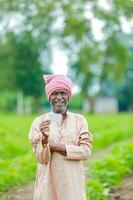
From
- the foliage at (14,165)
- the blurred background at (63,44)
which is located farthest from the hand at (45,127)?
the blurred background at (63,44)

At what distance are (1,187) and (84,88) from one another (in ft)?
135

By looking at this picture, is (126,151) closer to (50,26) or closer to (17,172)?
(17,172)

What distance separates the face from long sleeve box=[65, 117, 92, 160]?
21cm

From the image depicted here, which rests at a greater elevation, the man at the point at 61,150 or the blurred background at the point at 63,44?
the blurred background at the point at 63,44

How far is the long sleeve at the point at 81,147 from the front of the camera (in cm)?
474

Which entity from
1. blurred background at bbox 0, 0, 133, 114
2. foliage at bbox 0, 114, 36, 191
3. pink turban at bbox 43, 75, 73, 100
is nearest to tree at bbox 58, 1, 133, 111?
blurred background at bbox 0, 0, 133, 114

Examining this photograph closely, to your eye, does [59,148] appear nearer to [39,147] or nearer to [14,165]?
[39,147]

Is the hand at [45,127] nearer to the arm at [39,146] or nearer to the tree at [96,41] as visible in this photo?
the arm at [39,146]

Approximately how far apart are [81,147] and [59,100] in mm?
410

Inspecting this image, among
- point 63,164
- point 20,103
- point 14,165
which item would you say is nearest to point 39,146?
point 63,164

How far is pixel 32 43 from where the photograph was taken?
49312 millimetres

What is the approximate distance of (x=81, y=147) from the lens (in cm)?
479

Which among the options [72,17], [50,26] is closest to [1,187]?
[72,17]

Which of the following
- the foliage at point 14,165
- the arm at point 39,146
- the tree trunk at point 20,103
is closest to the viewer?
the arm at point 39,146
